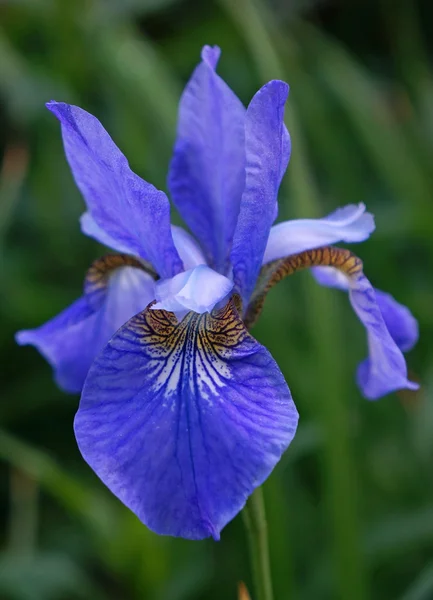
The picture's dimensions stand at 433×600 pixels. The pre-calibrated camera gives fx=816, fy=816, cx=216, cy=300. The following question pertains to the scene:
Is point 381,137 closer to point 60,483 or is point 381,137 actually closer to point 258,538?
point 60,483

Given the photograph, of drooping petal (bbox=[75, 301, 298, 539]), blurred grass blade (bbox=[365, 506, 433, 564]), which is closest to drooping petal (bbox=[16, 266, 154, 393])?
drooping petal (bbox=[75, 301, 298, 539])

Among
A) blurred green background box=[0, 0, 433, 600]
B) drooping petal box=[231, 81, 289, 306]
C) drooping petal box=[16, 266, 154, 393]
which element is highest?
drooping petal box=[231, 81, 289, 306]

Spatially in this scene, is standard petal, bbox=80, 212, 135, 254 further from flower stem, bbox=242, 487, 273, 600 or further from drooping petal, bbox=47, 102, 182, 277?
flower stem, bbox=242, 487, 273, 600

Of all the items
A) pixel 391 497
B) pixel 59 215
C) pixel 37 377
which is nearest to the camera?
pixel 391 497

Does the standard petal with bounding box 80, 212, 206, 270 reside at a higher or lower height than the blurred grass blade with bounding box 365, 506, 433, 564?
higher

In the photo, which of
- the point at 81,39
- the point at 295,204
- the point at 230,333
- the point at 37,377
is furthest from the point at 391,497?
the point at 81,39

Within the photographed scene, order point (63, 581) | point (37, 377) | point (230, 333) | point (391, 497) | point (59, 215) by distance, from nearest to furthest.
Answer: point (230, 333)
point (63, 581)
point (391, 497)
point (37, 377)
point (59, 215)

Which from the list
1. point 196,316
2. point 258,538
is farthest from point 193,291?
point 258,538

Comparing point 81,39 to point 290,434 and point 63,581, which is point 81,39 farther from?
point 290,434
